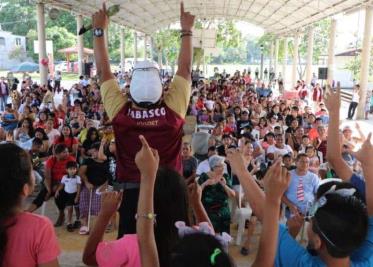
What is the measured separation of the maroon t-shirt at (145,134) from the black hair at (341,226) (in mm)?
744

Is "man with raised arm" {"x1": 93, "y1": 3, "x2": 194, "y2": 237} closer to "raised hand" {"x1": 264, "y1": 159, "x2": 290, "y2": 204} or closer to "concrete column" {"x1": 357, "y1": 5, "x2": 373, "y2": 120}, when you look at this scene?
"raised hand" {"x1": 264, "y1": 159, "x2": 290, "y2": 204}

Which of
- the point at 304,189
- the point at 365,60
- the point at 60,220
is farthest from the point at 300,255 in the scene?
the point at 365,60

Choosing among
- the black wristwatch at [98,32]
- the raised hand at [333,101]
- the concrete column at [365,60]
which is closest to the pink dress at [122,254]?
the black wristwatch at [98,32]

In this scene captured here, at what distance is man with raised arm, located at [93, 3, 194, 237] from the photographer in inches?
76.4

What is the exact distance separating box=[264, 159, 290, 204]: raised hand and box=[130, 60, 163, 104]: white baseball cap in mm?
782

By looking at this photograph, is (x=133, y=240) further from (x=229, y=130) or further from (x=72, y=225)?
(x=229, y=130)

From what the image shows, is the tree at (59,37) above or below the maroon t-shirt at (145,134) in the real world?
above

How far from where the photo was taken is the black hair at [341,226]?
146cm

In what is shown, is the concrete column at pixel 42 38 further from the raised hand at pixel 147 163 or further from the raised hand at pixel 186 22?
the raised hand at pixel 147 163

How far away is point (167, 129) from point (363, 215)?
0.92 m

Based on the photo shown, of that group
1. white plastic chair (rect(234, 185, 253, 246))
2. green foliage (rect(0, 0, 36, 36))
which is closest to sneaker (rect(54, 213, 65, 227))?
white plastic chair (rect(234, 185, 253, 246))

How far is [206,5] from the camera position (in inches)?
947

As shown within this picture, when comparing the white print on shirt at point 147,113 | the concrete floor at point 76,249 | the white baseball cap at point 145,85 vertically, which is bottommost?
the concrete floor at point 76,249

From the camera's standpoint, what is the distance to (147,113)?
1941mm
